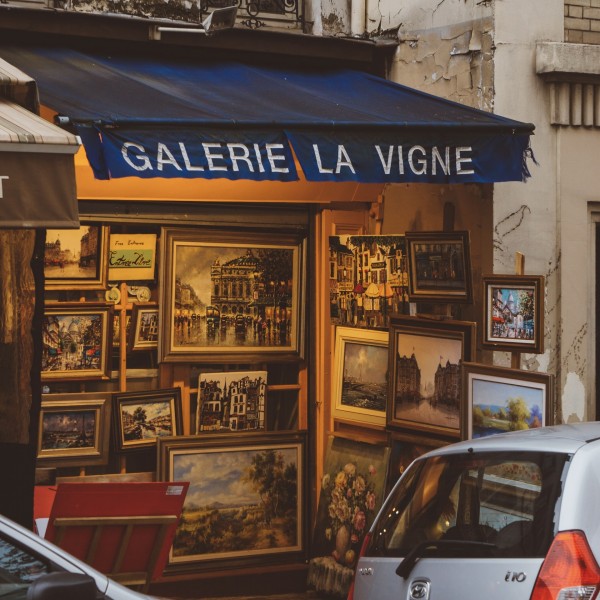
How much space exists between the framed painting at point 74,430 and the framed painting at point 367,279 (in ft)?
6.67

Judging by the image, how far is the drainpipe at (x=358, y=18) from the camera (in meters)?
10.1

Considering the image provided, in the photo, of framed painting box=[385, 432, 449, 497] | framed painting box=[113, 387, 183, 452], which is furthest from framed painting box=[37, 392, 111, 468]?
framed painting box=[385, 432, 449, 497]

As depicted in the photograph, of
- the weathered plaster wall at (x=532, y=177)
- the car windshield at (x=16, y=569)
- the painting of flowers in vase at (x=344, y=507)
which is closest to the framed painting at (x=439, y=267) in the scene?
the weathered plaster wall at (x=532, y=177)

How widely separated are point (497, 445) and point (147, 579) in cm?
238

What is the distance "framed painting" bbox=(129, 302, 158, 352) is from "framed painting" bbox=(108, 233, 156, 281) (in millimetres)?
230

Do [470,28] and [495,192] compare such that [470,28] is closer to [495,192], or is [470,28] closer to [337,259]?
[495,192]

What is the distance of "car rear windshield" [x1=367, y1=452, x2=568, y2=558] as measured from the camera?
5.23 meters

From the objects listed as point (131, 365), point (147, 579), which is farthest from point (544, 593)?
point (131, 365)

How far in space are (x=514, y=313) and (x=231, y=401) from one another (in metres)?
2.84

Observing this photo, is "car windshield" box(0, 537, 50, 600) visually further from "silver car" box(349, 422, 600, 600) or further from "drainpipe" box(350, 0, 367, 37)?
"drainpipe" box(350, 0, 367, 37)

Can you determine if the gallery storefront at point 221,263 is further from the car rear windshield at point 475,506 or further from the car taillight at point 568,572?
the car taillight at point 568,572

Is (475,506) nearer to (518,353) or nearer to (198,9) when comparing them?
(518,353)

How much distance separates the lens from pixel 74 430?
30.2 feet

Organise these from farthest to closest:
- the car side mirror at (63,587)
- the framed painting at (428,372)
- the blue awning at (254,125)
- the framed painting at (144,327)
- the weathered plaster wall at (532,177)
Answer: the framed painting at (144,327), the weathered plaster wall at (532,177), the framed painting at (428,372), the blue awning at (254,125), the car side mirror at (63,587)
